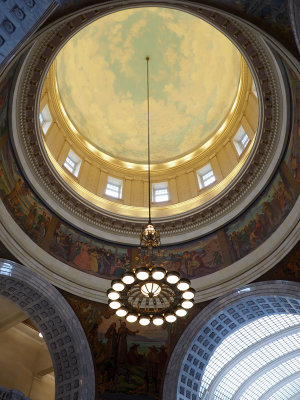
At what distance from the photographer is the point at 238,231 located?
15656mm

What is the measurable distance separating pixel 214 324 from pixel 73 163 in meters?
8.84

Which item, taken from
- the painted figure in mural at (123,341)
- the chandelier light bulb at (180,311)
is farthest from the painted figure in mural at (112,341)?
the chandelier light bulb at (180,311)

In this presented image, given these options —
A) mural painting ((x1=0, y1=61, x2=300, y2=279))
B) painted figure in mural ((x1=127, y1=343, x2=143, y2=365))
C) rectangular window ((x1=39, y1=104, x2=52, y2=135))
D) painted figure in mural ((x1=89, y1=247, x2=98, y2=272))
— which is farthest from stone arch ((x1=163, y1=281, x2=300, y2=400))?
rectangular window ((x1=39, y1=104, x2=52, y2=135))

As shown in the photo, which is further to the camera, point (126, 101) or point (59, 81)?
point (126, 101)

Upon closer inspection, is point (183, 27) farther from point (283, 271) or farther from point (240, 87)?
point (283, 271)

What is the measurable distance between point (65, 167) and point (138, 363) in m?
8.17

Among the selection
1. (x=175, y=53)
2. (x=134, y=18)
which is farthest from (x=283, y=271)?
(x=134, y=18)

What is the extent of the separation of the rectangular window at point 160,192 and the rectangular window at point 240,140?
368cm

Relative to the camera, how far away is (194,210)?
1678cm

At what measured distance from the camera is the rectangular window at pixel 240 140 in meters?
17.3

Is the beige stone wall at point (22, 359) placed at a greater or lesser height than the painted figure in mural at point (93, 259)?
lesser

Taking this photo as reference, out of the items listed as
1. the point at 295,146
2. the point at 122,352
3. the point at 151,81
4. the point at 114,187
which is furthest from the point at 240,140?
the point at 122,352

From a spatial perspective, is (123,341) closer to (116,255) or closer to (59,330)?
(59,330)

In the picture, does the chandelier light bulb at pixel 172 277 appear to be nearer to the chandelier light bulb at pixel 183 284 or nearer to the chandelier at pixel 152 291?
the chandelier at pixel 152 291
